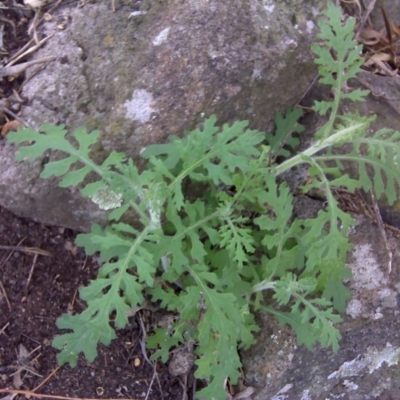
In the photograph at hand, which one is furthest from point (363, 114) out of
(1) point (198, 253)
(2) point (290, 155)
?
(1) point (198, 253)

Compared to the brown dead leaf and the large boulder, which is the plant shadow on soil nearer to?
the large boulder

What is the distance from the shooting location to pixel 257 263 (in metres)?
2.68

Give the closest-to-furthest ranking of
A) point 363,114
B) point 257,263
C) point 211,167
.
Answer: point 211,167 < point 257,263 < point 363,114

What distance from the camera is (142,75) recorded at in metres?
2.49

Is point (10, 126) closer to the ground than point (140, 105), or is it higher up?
higher up

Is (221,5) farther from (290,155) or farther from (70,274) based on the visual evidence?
(70,274)

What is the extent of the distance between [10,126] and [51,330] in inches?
41.5

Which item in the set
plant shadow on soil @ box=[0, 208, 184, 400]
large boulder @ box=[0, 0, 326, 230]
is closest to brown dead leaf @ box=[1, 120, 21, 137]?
large boulder @ box=[0, 0, 326, 230]

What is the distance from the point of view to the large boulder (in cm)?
248

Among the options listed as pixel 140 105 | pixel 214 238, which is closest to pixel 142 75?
pixel 140 105

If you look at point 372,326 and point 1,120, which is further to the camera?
point 372,326

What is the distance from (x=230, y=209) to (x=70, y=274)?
0.95 meters

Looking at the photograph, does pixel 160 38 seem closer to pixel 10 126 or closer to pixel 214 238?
pixel 10 126

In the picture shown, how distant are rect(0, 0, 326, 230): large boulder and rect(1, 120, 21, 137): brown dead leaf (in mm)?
53
